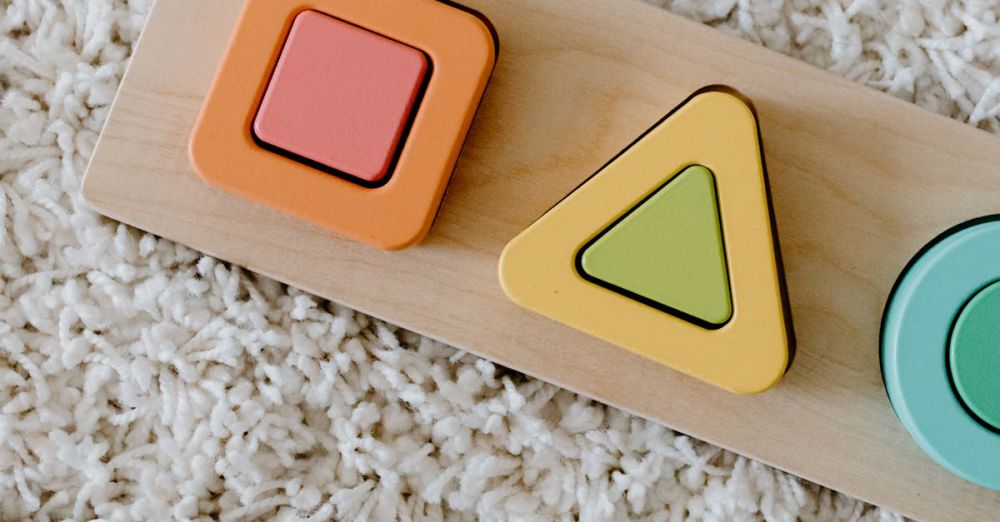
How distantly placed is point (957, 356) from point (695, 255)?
14 centimetres

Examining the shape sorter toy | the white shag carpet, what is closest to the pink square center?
the shape sorter toy

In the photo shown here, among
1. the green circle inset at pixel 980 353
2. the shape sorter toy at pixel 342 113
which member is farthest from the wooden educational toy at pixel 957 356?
the shape sorter toy at pixel 342 113

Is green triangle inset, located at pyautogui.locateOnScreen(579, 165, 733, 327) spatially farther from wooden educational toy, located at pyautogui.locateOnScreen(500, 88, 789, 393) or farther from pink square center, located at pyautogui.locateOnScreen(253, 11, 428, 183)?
pink square center, located at pyautogui.locateOnScreen(253, 11, 428, 183)

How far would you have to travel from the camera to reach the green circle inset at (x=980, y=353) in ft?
1.59

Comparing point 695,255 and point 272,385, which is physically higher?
point 695,255

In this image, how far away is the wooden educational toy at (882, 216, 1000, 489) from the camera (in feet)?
1.59

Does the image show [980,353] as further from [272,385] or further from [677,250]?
[272,385]

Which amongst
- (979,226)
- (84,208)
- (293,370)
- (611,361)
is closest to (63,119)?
(84,208)

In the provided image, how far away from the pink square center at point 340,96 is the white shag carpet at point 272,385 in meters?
0.10

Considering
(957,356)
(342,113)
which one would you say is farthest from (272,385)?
(957,356)

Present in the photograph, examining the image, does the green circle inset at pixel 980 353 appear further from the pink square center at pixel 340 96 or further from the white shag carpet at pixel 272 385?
the pink square center at pixel 340 96

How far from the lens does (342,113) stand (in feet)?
1.59

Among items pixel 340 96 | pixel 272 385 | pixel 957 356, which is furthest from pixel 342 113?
pixel 957 356

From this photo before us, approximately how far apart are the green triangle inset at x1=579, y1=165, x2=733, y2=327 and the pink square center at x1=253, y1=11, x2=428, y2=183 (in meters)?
0.12
